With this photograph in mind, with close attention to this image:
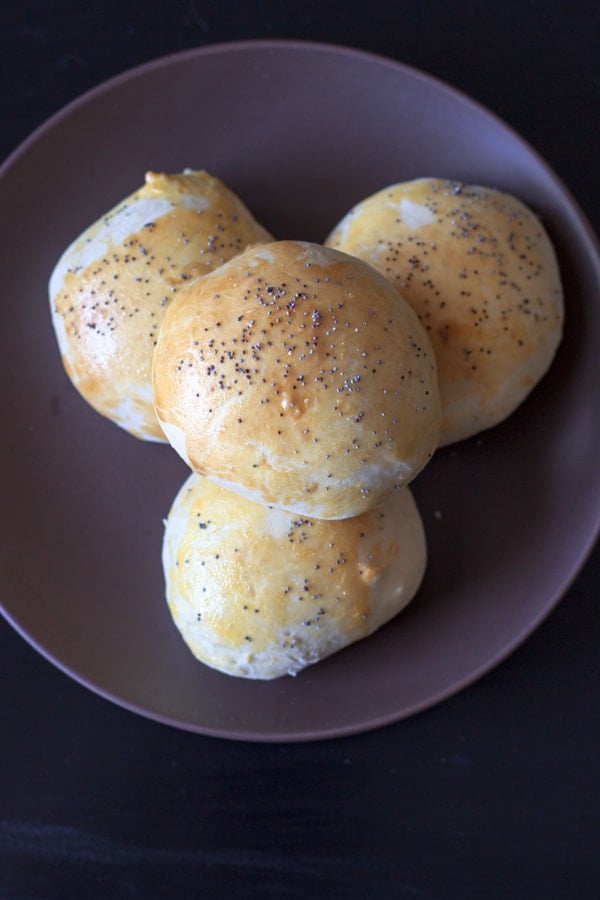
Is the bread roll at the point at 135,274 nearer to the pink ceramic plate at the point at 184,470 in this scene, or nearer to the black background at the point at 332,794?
the pink ceramic plate at the point at 184,470

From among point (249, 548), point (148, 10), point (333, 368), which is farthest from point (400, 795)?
point (148, 10)

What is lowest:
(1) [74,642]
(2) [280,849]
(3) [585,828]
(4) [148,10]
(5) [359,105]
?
(3) [585,828]

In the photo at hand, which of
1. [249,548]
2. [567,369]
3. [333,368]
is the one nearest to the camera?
[333,368]

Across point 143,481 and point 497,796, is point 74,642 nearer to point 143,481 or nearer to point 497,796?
point 143,481

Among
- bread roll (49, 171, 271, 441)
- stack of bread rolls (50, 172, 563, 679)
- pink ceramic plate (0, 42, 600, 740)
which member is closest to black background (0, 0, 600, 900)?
pink ceramic plate (0, 42, 600, 740)

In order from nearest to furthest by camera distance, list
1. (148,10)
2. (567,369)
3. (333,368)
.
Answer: (333,368)
(567,369)
(148,10)

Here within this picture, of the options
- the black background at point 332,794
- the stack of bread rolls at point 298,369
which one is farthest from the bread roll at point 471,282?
the black background at point 332,794
